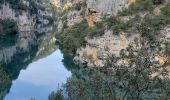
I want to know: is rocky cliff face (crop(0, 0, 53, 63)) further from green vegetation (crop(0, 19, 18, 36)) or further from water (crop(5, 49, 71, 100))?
water (crop(5, 49, 71, 100))

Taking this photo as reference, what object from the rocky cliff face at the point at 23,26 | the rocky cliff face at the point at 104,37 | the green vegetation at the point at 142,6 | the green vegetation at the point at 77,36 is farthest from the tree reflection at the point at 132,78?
the rocky cliff face at the point at 23,26

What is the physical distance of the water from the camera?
50297 mm

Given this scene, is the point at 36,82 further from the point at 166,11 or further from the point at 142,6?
the point at 166,11

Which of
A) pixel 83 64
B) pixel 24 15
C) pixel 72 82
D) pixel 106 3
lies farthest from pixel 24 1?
pixel 72 82

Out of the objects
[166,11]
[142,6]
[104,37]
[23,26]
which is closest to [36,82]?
[104,37]

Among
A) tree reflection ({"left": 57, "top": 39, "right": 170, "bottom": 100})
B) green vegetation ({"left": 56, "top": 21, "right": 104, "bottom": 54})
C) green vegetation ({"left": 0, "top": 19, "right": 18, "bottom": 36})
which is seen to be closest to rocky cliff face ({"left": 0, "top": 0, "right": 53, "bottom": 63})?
green vegetation ({"left": 0, "top": 19, "right": 18, "bottom": 36})

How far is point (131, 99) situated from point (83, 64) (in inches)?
1591

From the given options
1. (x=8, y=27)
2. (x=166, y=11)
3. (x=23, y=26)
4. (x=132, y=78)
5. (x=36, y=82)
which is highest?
(x=132, y=78)

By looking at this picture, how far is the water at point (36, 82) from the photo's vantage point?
50297 mm

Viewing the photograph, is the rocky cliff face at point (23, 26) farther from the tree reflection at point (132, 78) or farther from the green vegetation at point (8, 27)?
the tree reflection at point (132, 78)

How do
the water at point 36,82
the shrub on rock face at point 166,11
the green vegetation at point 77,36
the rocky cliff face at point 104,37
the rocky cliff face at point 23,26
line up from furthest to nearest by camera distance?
the rocky cliff face at point 23,26 < the green vegetation at point 77,36 < the shrub on rock face at point 166,11 < the rocky cliff face at point 104,37 < the water at point 36,82

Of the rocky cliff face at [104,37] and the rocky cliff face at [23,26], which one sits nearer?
the rocky cliff face at [104,37]

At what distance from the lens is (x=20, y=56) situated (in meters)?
84.5

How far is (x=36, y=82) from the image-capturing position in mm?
59656
